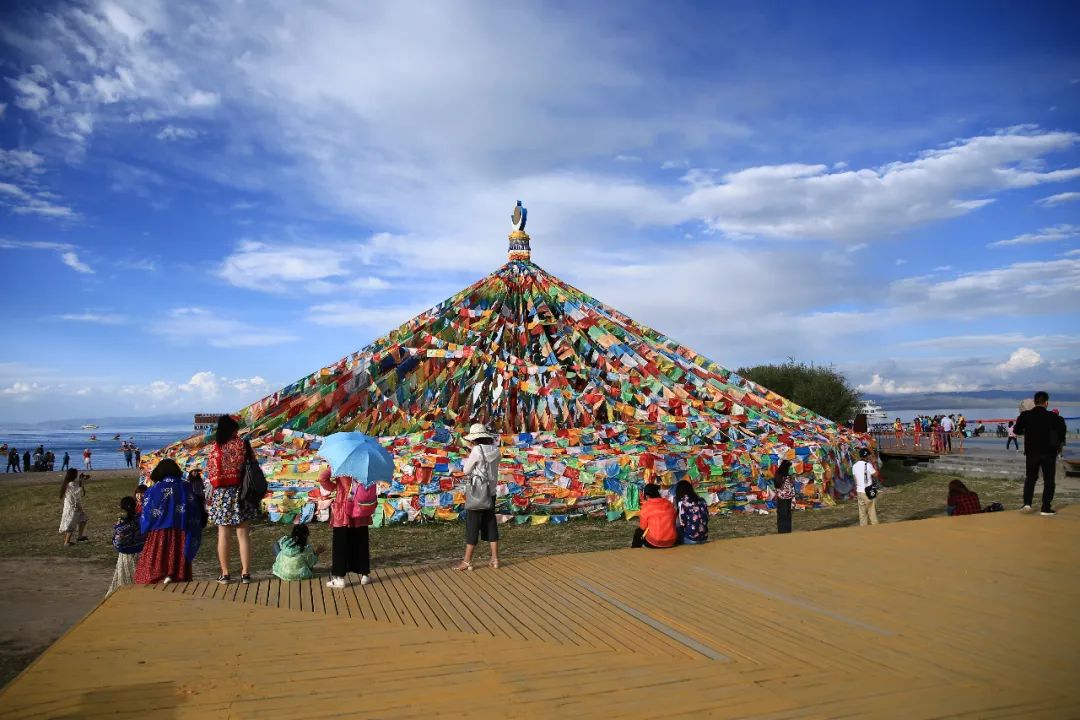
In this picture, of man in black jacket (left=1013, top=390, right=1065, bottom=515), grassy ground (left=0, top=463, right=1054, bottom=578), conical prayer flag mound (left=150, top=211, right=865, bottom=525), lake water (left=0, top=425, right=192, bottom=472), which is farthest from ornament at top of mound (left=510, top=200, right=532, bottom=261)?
lake water (left=0, top=425, right=192, bottom=472)

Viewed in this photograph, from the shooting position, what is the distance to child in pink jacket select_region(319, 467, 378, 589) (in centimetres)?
623

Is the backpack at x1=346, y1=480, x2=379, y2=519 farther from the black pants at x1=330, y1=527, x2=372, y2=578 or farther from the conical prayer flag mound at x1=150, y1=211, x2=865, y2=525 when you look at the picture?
the conical prayer flag mound at x1=150, y1=211, x2=865, y2=525

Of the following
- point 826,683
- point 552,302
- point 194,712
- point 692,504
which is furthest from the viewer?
point 552,302

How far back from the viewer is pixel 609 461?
11781mm

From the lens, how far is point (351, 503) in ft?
20.7

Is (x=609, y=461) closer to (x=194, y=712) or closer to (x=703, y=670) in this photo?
(x=703, y=670)

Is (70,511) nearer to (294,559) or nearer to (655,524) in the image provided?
(294,559)

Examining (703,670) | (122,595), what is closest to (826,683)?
(703,670)

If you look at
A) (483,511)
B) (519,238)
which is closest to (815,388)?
(519,238)

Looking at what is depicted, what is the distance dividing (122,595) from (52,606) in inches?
88.3

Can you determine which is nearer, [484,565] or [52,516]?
[484,565]

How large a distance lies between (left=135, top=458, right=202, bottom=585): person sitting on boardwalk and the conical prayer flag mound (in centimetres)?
491

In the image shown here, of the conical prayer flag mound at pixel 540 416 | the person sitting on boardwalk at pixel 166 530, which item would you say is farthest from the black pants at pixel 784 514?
the person sitting on boardwalk at pixel 166 530

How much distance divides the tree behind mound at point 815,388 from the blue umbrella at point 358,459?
83.4ft
